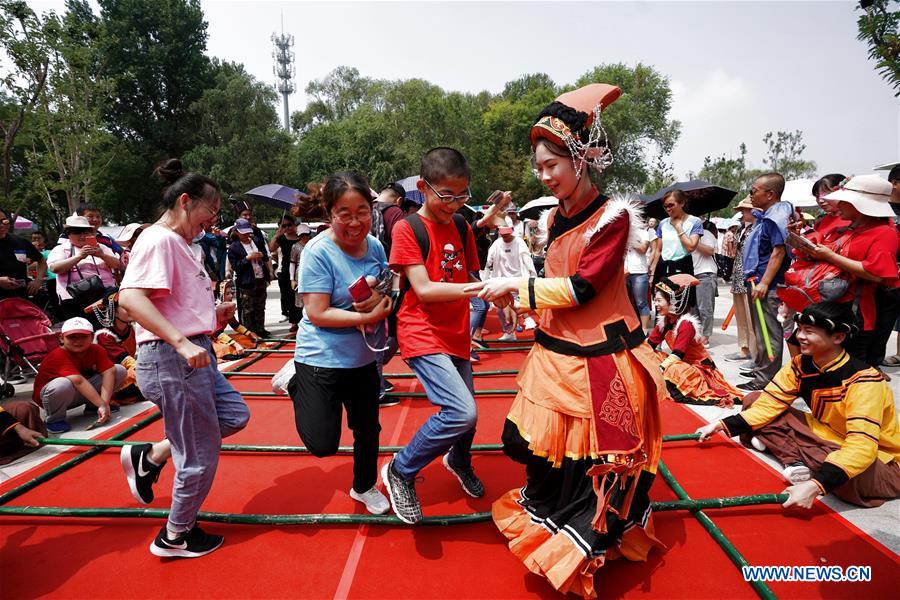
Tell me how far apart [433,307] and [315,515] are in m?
1.29

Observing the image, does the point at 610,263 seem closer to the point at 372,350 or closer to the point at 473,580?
the point at 372,350

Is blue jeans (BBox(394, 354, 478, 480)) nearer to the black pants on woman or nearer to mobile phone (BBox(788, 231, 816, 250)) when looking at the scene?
mobile phone (BBox(788, 231, 816, 250))

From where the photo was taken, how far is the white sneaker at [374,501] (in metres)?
2.74


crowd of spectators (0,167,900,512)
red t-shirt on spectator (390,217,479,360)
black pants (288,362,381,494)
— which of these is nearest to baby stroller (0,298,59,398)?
crowd of spectators (0,167,900,512)

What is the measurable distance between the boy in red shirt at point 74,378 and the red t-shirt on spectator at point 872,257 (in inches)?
252

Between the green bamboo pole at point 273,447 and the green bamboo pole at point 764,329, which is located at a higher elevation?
the green bamboo pole at point 764,329

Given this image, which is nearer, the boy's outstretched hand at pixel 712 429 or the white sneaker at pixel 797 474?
the white sneaker at pixel 797 474

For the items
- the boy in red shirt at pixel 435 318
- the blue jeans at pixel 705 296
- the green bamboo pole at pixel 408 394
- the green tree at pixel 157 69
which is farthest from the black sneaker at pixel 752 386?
the green tree at pixel 157 69

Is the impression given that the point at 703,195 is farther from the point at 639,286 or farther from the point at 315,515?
the point at 315,515

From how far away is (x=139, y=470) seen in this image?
258 cm

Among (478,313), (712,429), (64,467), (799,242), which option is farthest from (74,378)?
(799,242)

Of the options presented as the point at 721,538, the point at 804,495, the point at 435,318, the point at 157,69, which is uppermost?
the point at 157,69

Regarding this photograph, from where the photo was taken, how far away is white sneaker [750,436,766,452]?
11.2ft

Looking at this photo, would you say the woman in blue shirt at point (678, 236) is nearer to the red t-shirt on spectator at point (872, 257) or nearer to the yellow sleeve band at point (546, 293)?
the red t-shirt on spectator at point (872, 257)
